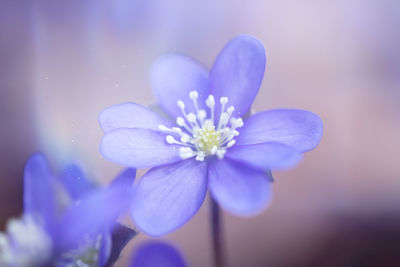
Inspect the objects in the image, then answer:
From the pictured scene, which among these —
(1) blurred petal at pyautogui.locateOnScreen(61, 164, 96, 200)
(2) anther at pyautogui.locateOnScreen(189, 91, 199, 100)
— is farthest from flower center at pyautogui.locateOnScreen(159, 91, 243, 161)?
(1) blurred petal at pyautogui.locateOnScreen(61, 164, 96, 200)

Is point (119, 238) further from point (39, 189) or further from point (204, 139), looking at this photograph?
point (204, 139)

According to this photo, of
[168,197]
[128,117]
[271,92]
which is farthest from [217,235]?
[271,92]

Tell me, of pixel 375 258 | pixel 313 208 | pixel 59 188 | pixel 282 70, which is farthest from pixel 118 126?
pixel 282 70

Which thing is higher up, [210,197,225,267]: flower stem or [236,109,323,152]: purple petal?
[236,109,323,152]: purple petal

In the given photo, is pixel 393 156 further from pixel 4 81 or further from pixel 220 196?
pixel 4 81

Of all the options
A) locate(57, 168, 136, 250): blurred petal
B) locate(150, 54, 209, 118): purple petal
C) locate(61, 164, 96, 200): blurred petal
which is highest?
locate(150, 54, 209, 118): purple petal

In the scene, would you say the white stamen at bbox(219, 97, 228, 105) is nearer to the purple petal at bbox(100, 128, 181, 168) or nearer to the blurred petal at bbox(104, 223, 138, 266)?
the purple petal at bbox(100, 128, 181, 168)

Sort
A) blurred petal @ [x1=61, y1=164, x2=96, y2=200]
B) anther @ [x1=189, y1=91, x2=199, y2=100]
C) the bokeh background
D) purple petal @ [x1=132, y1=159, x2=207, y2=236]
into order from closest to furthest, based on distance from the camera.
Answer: purple petal @ [x1=132, y1=159, x2=207, y2=236] < blurred petal @ [x1=61, y1=164, x2=96, y2=200] < anther @ [x1=189, y1=91, x2=199, y2=100] < the bokeh background
